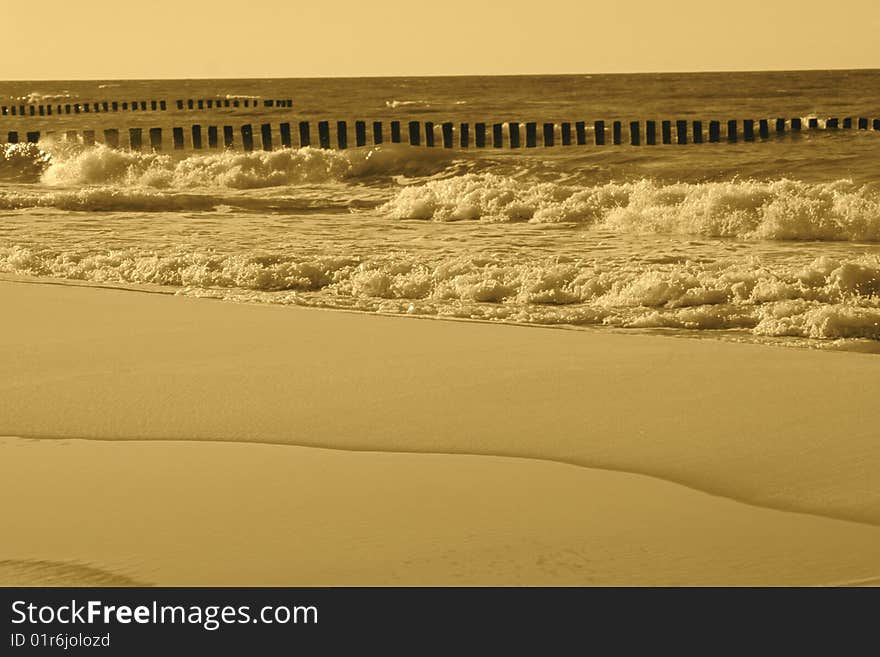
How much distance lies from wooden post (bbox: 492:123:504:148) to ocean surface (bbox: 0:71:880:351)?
659cm

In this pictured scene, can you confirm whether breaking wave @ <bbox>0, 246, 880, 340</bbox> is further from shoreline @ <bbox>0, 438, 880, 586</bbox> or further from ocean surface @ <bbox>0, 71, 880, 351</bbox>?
shoreline @ <bbox>0, 438, 880, 586</bbox>

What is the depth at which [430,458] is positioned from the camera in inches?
171

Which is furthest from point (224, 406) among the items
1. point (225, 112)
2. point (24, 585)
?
point (225, 112)

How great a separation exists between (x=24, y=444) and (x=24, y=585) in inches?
54.2

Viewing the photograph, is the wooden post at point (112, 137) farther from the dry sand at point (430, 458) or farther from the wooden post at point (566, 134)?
the dry sand at point (430, 458)

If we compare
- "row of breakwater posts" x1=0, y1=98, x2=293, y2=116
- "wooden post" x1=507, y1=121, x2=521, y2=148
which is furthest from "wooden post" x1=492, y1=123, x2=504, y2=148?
"row of breakwater posts" x1=0, y1=98, x2=293, y2=116

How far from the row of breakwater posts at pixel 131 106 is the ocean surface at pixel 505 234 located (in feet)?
111

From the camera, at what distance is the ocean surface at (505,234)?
7.62 m

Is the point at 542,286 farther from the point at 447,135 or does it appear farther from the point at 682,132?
the point at 447,135

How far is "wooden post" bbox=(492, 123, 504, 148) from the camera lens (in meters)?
30.4
